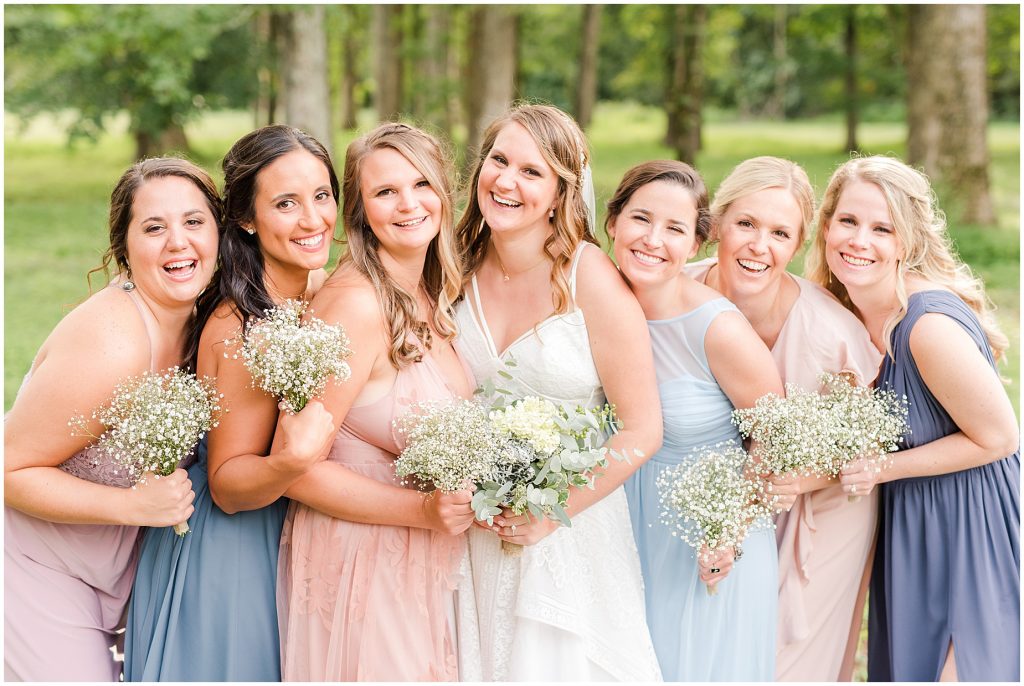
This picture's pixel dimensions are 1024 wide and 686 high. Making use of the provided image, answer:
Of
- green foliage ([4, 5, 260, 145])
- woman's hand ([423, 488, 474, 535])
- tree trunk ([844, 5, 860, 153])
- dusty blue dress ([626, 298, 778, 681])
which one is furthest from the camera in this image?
tree trunk ([844, 5, 860, 153])

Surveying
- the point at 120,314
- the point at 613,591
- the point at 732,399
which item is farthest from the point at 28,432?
the point at 732,399

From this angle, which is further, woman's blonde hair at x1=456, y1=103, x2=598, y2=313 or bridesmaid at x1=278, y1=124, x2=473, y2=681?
woman's blonde hair at x1=456, y1=103, x2=598, y2=313

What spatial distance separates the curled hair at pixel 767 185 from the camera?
4191mm

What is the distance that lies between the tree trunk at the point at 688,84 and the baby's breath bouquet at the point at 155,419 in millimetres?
17009

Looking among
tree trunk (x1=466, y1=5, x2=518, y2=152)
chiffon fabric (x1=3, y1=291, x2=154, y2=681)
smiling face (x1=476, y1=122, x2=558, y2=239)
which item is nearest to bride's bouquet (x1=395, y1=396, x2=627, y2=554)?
smiling face (x1=476, y1=122, x2=558, y2=239)

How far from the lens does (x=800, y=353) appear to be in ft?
13.9

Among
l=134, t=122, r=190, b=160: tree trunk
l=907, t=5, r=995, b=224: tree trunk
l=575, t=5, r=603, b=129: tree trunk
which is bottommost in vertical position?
l=907, t=5, r=995, b=224: tree trunk

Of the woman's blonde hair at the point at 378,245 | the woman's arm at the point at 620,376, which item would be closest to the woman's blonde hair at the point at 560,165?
the woman's arm at the point at 620,376

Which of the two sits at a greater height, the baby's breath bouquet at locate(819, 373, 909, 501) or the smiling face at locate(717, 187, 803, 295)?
the smiling face at locate(717, 187, 803, 295)

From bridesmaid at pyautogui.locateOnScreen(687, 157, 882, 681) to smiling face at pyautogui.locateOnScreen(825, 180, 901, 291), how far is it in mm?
173

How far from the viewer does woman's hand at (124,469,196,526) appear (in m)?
3.60

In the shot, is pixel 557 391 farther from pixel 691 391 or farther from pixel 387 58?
pixel 387 58

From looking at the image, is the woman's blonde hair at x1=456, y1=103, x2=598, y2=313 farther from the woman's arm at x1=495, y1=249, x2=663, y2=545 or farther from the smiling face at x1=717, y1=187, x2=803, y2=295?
the smiling face at x1=717, y1=187, x2=803, y2=295

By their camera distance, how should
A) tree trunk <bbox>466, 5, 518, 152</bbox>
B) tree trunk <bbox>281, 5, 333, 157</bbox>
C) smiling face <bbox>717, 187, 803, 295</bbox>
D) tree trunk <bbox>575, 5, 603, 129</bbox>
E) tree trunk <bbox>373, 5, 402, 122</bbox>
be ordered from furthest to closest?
1. tree trunk <bbox>373, 5, 402, 122</bbox>
2. tree trunk <bbox>575, 5, 603, 129</bbox>
3. tree trunk <bbox>466, 5, 518, 152</bbox>
4. tree trunk <bbox>281, 5, 333, 157</bbox>
5. smiling face <bbox>717, 187, 803, 295</bbox>
